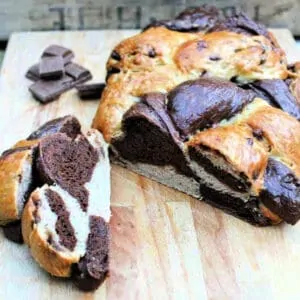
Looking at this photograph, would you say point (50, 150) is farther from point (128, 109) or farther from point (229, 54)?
point (229, 54)

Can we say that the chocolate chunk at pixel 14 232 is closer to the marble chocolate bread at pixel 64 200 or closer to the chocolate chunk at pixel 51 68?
the marble chocolate bread at pixel 64 200

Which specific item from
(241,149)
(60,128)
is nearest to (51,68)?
(60,128)

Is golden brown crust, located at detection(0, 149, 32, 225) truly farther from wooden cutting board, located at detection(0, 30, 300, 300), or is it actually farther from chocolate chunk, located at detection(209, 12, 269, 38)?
chocolate chunk, located at detection(209, 12, 269, 38)

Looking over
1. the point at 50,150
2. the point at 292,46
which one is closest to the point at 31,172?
the point at 50,150

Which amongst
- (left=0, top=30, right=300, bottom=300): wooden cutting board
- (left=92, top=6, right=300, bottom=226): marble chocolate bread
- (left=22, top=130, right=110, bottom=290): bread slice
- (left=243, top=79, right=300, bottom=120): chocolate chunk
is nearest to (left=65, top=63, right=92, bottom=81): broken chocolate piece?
(left=92, top=6, right=300, bottom=226): marble chocolate bread

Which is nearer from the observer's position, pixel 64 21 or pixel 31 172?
pixel 31 172
